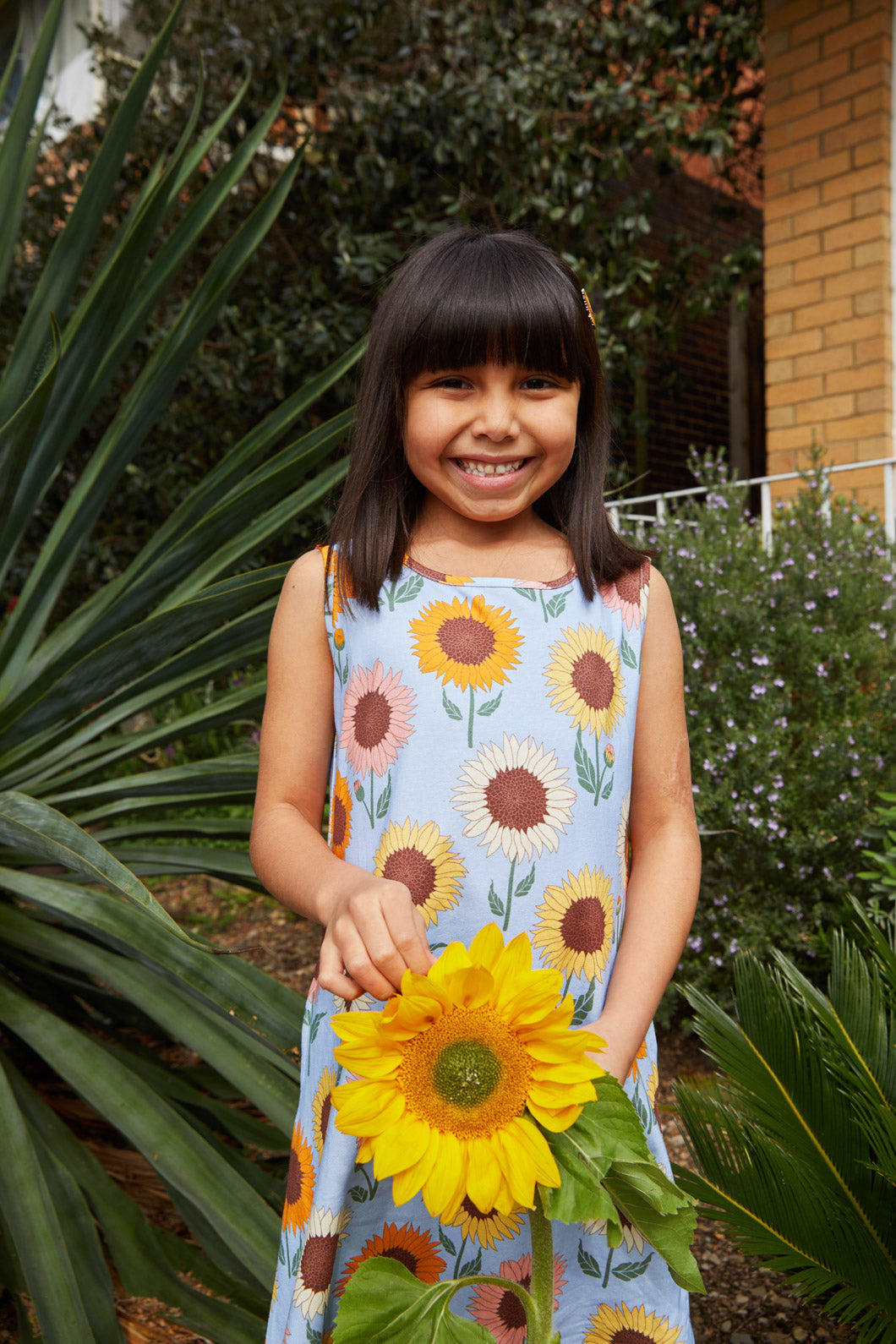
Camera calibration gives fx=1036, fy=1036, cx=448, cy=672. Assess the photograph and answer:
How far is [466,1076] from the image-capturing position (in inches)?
23.2

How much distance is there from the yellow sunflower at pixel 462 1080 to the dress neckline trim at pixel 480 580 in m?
0.56

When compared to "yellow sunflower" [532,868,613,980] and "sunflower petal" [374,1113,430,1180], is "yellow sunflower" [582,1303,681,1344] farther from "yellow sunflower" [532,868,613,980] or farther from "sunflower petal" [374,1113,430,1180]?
"sunflower petal" [374,1113,430,1180]

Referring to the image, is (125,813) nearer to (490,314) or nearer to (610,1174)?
(490,314)

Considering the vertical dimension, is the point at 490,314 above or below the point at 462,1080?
above

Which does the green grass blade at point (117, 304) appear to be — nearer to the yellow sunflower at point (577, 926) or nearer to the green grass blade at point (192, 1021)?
the green grass blade at point (192, 1021)


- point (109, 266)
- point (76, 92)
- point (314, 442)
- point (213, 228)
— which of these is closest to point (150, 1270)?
point (314, 442)

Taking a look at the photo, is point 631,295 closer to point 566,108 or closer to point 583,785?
point 566,108

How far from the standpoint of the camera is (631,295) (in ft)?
18.6

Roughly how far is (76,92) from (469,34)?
369 cm

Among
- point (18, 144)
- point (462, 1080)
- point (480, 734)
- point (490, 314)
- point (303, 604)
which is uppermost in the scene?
point (18, 144)

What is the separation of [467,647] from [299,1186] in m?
0.58

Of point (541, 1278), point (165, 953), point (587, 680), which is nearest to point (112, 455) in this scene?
point (165, 953)

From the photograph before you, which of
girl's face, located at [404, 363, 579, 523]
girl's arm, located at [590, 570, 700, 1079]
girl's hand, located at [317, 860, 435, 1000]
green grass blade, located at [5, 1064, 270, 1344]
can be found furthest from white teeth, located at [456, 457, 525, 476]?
green grass blade, located at [5, 1064, 270, 1344]

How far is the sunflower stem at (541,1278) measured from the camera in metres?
0.58
